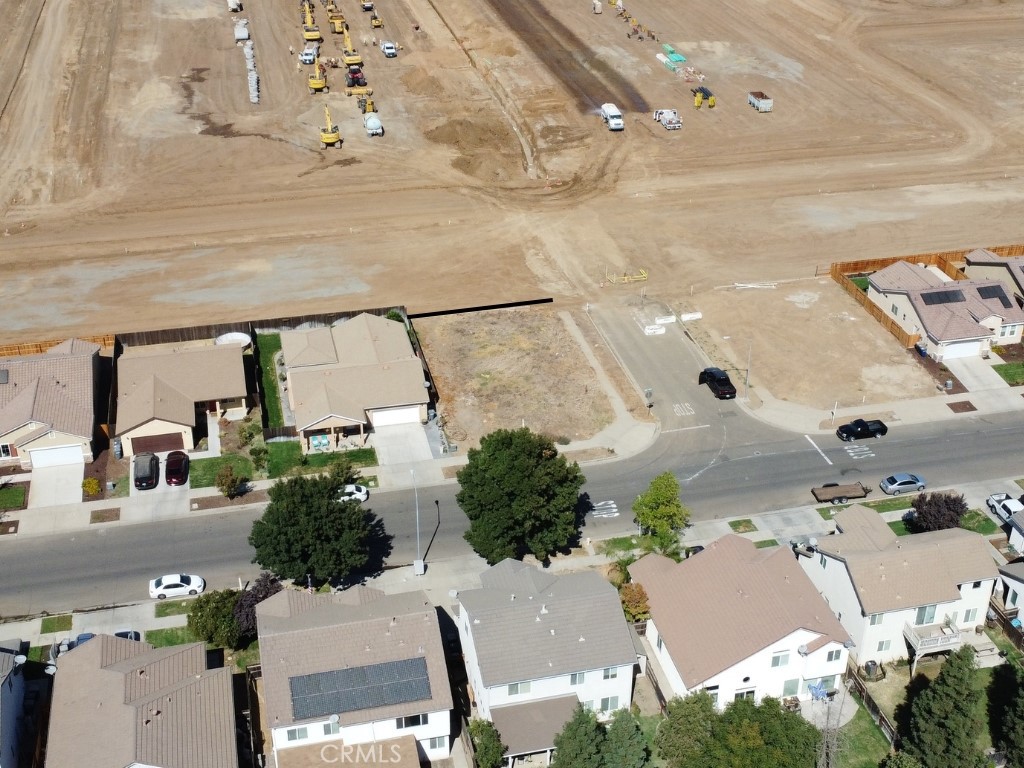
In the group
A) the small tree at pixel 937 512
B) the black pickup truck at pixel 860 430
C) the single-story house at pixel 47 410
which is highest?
the single-story house at pixel 47 410

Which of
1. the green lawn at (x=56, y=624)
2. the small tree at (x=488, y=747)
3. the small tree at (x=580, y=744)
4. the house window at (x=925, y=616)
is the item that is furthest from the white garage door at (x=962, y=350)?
the green lawn at (x=56, y=624)

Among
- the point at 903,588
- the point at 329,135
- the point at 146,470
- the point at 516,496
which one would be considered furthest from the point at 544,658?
the point at 329,135

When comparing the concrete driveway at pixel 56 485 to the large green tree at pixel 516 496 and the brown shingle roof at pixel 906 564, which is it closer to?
the large green tree at pixel 516 496

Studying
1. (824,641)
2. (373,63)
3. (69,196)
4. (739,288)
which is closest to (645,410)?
(739,288)

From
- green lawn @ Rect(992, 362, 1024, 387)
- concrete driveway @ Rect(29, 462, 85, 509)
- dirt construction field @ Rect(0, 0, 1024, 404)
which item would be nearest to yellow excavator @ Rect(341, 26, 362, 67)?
dirt construction field @ Rect(0, 0, 1024, 404)

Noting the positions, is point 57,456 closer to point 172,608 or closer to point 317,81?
point 172,608

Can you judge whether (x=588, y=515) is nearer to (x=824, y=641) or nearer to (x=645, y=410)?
(x=645, y=410)

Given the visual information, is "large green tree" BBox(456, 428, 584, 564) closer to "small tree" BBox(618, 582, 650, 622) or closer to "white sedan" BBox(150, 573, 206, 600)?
"small tree" BBox(618, 582, 650, 622)
